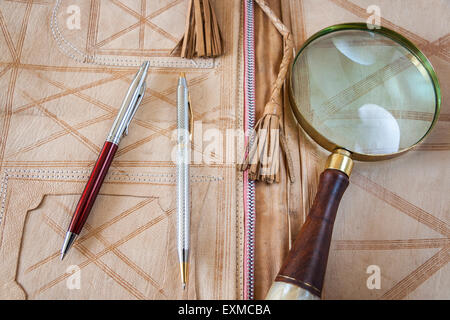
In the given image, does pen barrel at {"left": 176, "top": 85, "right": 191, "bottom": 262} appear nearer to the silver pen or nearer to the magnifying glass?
the silver pen

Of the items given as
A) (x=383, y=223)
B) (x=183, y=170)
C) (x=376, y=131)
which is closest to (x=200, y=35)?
(x=183, y=170)

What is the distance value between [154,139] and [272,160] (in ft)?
0.78

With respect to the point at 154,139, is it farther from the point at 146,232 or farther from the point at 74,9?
the point at 74,9

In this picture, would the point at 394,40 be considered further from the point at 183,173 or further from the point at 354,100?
the point at 183,173

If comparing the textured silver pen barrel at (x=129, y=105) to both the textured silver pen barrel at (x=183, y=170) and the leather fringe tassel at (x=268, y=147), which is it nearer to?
the textured silver pen barrel at (x=183, y=170)

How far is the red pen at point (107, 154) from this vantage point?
62 centimetres

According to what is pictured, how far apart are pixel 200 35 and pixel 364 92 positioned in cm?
36

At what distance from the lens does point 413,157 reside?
71 cm

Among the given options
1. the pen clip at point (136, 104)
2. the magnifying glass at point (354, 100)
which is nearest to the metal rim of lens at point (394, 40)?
the magnifying glass at point (354, 100)

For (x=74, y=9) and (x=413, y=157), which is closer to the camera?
(x=413, y=157)

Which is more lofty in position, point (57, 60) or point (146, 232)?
point (57, 60)

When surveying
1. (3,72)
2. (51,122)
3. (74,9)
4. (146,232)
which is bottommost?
(146,232)

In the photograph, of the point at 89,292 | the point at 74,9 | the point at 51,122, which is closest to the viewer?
the point at 89,292

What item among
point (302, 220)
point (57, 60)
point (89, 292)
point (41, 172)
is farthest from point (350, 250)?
point (57, 60)
